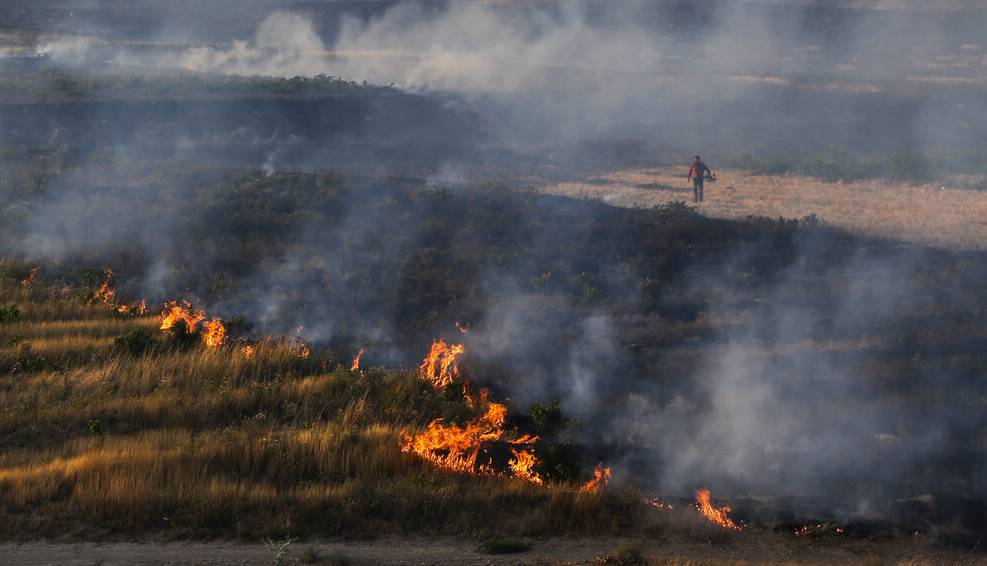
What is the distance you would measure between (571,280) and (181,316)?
20.9 feet

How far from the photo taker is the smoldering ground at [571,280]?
11.0 metres

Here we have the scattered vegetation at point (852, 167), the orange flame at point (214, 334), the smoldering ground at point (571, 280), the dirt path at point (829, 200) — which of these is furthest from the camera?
the scattered vegetation at point (852, 167)

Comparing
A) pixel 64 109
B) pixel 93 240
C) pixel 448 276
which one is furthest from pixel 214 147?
pixel 448 276

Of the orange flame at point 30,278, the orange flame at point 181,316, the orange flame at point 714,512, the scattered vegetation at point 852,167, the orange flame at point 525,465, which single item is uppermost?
the scattered vegetation at point 852,167

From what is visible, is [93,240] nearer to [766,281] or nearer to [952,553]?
[766,281]

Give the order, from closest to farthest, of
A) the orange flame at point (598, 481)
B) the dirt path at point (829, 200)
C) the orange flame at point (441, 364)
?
the orange flame at point (598, 481) < the orange flame at point (441, 364) < the dirt path at point (829, 200)

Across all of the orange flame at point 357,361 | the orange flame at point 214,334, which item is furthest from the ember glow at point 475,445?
the orange flame at point 214,334

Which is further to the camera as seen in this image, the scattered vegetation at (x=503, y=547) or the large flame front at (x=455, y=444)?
the large flame front at (x=455, y=444)

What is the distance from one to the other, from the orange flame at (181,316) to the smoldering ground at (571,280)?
51cm

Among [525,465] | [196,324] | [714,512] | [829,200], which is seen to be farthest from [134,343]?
[829,200]

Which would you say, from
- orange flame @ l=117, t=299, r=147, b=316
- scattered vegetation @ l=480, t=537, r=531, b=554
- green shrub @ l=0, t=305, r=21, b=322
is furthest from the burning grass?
orange flame @ l=117, t=299, r=147, b=316

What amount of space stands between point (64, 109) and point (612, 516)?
23.4 metres

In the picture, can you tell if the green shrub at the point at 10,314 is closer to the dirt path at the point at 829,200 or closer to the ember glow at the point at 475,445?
the ember glow at the point at 475,445

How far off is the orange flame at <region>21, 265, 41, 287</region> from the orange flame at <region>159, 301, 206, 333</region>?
7.84ft
